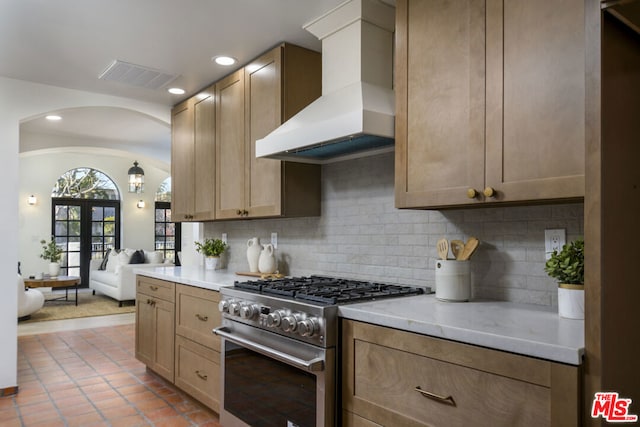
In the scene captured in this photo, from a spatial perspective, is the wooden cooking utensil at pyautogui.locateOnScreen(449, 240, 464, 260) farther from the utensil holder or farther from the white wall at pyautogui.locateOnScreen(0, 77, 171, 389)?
the white wall at pyautogui.locateOnScreen(0, 77, 171, 389)

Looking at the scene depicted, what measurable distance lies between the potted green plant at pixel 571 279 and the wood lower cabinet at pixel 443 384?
1.35ft

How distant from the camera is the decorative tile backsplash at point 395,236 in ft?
6.48

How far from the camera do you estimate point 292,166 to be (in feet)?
9.86

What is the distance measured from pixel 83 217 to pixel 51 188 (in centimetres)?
85

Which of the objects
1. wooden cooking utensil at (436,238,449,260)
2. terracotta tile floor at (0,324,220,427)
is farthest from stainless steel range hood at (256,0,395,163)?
terracotta tile floor at (0,324,220,427)

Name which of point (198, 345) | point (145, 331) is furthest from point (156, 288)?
point (198, 345)

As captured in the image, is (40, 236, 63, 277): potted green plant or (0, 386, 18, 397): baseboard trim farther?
(40, 236, 63, 277): potted green plant

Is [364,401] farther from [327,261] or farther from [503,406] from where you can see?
[327,261]

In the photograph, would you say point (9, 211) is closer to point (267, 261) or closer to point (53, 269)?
point (267, 261)

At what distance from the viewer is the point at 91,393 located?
11.4 ft

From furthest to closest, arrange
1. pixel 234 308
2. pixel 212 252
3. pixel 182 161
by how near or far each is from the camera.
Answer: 1. pixel 182 161
2. pixel 212 252
3. pixel 234 308

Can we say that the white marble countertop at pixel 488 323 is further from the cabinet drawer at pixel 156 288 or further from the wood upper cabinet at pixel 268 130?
the cabinet drawer at pixel 156 288

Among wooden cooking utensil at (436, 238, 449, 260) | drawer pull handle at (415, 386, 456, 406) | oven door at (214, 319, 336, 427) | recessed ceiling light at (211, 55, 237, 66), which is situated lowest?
oven door at (214, 319, 336, 427)

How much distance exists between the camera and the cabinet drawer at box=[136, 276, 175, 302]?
344cm
